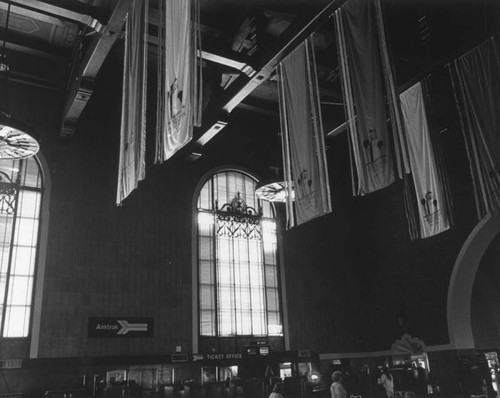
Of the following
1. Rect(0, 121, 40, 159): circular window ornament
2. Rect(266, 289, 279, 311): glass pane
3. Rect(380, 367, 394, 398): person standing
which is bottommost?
Rect(380, 367, 394, 398): person standing

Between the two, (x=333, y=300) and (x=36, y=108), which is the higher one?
(x=36, y=108)

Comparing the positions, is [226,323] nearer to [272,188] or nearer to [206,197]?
[206,197]

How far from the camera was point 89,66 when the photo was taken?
33.7 ft

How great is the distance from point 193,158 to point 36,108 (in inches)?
179

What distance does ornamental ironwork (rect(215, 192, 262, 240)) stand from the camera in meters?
15.1

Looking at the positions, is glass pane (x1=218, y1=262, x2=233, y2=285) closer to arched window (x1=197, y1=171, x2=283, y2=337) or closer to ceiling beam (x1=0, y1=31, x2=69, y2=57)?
arched window (x1=197, y1=171, x2=283, y2=337)

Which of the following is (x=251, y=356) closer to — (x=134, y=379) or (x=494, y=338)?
(x=134, y=379)

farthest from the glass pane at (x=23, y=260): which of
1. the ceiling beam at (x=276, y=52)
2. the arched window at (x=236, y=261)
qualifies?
the ceiling beam at (x=276, y=52)

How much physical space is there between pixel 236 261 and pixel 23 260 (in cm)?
605

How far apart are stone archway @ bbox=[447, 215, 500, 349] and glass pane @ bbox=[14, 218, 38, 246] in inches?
461

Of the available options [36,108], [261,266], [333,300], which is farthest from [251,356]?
[36,108]

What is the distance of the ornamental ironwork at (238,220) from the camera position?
15141 millimetres

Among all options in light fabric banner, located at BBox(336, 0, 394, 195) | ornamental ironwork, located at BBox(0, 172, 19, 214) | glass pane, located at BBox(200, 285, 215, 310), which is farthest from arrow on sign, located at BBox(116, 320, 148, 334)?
light fabric banner, located at BBox(336, 0, 394, 195)

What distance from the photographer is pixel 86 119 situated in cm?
1371
